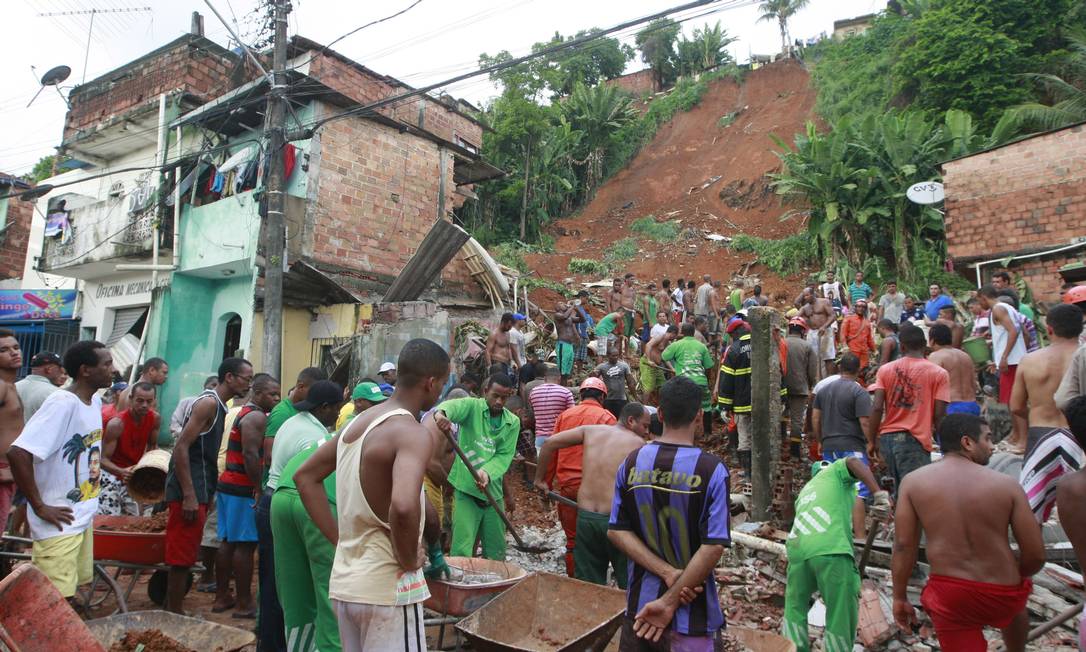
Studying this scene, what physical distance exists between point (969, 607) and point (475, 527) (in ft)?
11.5

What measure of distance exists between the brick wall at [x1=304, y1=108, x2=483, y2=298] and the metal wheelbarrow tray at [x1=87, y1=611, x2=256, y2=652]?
11933 millimetres

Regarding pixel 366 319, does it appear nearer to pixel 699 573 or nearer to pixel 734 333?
pixel 734 333

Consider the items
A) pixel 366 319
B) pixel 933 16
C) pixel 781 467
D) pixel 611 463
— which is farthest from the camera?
pixel 933 16

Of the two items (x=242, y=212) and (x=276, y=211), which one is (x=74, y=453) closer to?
(x=276, y=211)

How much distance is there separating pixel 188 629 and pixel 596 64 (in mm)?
44628

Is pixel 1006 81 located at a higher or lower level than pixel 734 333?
higher

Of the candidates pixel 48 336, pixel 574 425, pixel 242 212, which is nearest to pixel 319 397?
pixel 574 425

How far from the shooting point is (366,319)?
48.4ft

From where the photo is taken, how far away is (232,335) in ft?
56.1

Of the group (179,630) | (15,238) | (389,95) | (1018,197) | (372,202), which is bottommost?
(179,630)

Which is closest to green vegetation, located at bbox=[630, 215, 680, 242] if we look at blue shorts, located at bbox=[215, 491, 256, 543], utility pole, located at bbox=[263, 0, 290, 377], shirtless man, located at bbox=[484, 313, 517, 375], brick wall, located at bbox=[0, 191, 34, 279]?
shirtless man, located at bbox=[484, 313, 517, 375]

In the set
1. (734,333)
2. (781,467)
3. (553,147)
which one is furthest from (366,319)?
(553,147)

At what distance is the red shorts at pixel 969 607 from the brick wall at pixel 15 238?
102 feet

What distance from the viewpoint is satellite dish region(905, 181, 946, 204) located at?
1642cm
